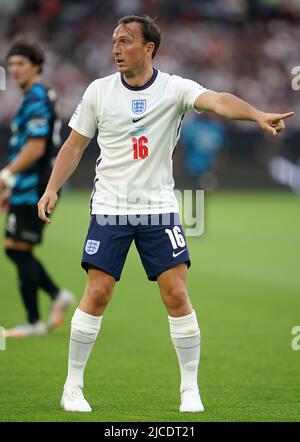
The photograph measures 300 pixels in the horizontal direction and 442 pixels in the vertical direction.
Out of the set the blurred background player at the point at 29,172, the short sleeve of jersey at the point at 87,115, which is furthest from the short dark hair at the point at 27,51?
the short sleeve of jersey at the point at 87,115

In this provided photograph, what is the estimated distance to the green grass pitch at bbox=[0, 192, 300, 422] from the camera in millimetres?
6375

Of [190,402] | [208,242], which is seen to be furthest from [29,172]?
[208,242]

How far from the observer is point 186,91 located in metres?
6.16

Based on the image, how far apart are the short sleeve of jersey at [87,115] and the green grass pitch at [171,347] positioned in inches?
66.5

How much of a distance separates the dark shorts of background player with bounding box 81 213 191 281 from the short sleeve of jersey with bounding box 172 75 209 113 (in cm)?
67

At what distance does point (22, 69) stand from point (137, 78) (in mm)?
3206

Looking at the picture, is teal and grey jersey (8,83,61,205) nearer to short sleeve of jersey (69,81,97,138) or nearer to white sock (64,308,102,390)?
short sleeve of jersey (69,81,97,138)

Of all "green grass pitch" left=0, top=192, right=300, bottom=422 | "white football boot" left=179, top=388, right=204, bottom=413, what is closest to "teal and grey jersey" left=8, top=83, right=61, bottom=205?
"green grass pitch" left=0, top=192, right=300, bottom=422

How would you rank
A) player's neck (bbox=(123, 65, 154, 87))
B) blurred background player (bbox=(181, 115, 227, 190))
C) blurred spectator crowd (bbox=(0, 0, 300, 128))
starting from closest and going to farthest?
player's neck (bbox=(123, 65, 154, 87)), blurred background player (bbox=(181, 115, 227, 190)), blurred spectator crowd (bbox=(0, 0, 300, 128))

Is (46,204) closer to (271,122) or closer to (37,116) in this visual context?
(271,122)

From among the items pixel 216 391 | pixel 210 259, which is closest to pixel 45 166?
pixel 216 391

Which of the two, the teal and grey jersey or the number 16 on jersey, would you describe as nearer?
the number 16 on jersey

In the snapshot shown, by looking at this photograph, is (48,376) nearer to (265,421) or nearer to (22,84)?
(265,421)

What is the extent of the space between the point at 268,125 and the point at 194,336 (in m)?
1.46
